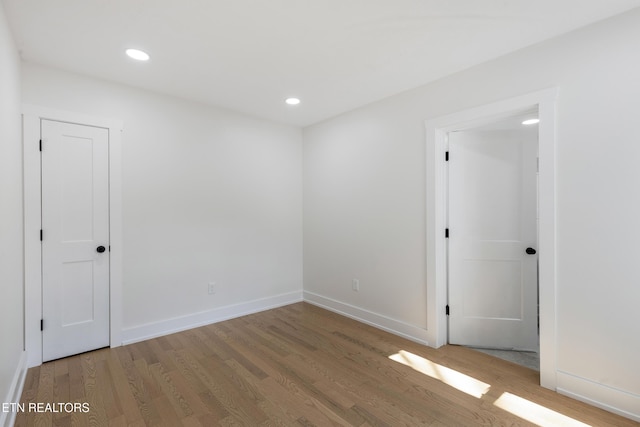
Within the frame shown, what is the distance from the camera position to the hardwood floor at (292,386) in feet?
6.40

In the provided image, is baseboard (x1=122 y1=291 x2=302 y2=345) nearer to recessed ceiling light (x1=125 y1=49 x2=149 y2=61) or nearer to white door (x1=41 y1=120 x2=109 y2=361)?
white door (x1=41 y1=120 x2=109 y2=361)

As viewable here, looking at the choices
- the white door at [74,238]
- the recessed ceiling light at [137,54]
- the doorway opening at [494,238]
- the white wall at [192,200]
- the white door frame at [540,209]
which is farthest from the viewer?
the white wall at [192,200]

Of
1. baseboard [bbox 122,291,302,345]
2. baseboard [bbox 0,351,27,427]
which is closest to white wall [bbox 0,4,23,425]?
baseboard [bbox 0,351,27,427]

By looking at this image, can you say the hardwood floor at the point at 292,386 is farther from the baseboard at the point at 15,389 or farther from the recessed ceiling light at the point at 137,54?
the recessed ceiling light at the point at 137,54

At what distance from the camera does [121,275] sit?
301cm

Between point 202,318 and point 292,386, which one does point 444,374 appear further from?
point 202,318

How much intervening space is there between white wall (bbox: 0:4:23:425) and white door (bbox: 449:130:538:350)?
3.39m

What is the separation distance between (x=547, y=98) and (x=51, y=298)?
14.2 ft

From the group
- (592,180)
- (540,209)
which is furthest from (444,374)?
(592,180)

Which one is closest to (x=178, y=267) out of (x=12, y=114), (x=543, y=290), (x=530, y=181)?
(x=12, y=114)

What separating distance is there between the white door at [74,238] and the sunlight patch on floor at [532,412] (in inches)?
135

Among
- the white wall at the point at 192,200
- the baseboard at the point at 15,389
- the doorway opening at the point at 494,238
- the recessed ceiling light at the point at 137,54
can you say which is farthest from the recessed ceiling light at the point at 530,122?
the baseboard at the point at 15,389

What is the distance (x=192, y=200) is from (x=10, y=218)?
1.55 metres

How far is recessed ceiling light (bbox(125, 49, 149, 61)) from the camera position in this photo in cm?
241
